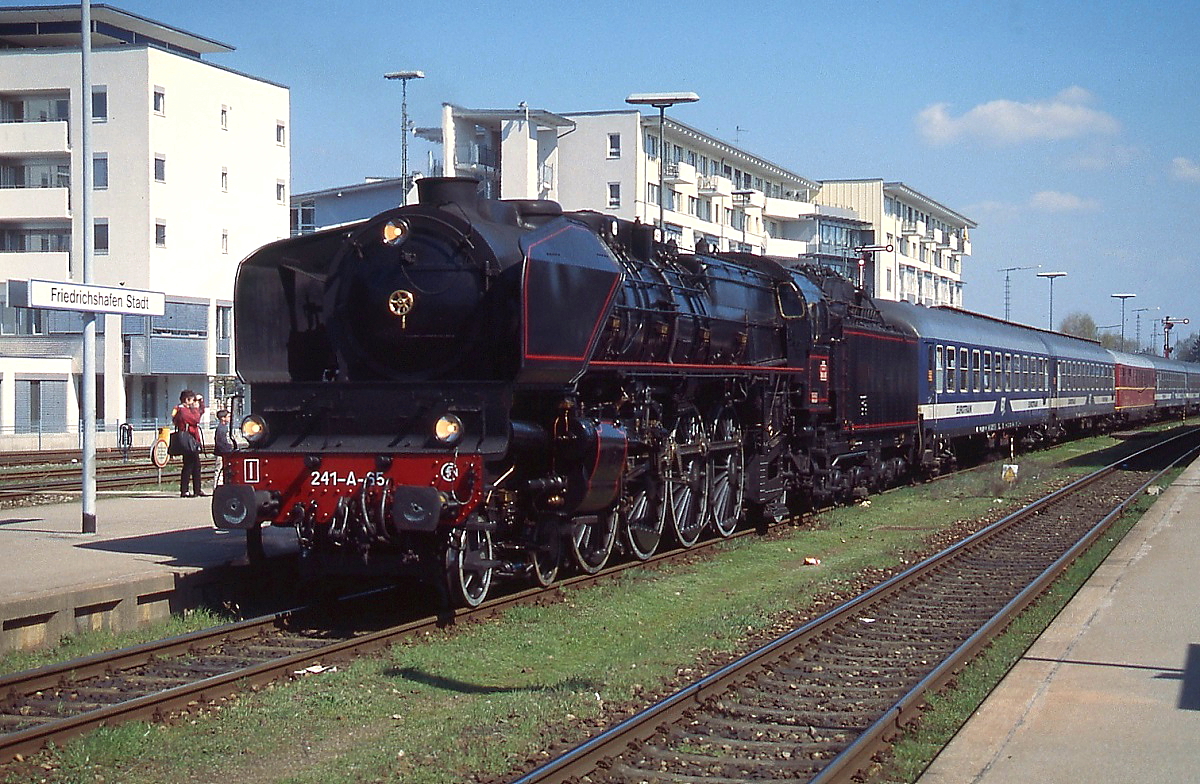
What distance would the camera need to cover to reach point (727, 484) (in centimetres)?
1581

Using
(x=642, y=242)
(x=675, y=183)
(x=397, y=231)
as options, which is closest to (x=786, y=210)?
(x=675, y=183)

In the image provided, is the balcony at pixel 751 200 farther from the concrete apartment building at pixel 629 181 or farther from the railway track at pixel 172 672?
the railway track at pixel 172 672

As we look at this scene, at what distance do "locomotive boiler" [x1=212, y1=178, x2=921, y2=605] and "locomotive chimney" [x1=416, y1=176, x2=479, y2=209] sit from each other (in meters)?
0.02

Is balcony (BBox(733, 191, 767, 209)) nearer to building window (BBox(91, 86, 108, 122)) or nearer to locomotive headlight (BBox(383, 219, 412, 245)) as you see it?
building window (BBox(91, 86, 108, 122))

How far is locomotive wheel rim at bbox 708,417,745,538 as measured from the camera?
15367 mm

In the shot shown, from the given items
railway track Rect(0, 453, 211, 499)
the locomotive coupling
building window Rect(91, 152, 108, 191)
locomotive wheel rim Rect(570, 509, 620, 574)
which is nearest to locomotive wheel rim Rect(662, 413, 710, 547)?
locomotive wheel rim Rect(570, 509, 620, 574)

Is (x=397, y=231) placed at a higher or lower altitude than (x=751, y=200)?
lower

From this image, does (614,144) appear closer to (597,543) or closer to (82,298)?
(82,298)

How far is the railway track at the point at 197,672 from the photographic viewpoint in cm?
740

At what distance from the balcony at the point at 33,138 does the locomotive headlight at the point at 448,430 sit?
40.8m

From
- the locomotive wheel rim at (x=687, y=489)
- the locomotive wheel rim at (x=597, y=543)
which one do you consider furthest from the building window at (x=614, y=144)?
the locomotive wheel rim at (x=597, y=543)

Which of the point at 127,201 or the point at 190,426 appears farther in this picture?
the point at 127,201

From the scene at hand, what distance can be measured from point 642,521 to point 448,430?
408cm

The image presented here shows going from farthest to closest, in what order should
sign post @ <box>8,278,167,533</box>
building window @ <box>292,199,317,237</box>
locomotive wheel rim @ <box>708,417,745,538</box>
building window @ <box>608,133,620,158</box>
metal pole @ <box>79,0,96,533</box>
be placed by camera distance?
building window @ <box>292,199,317,237</box>
building window @ <box>608,133,620,158</box>
locomotive wheel rim @ <box>708,417,745,538</box>
metal pole @ <box>79,0,96,533</box>
sign post @ <box>8,278,167,533</box>
